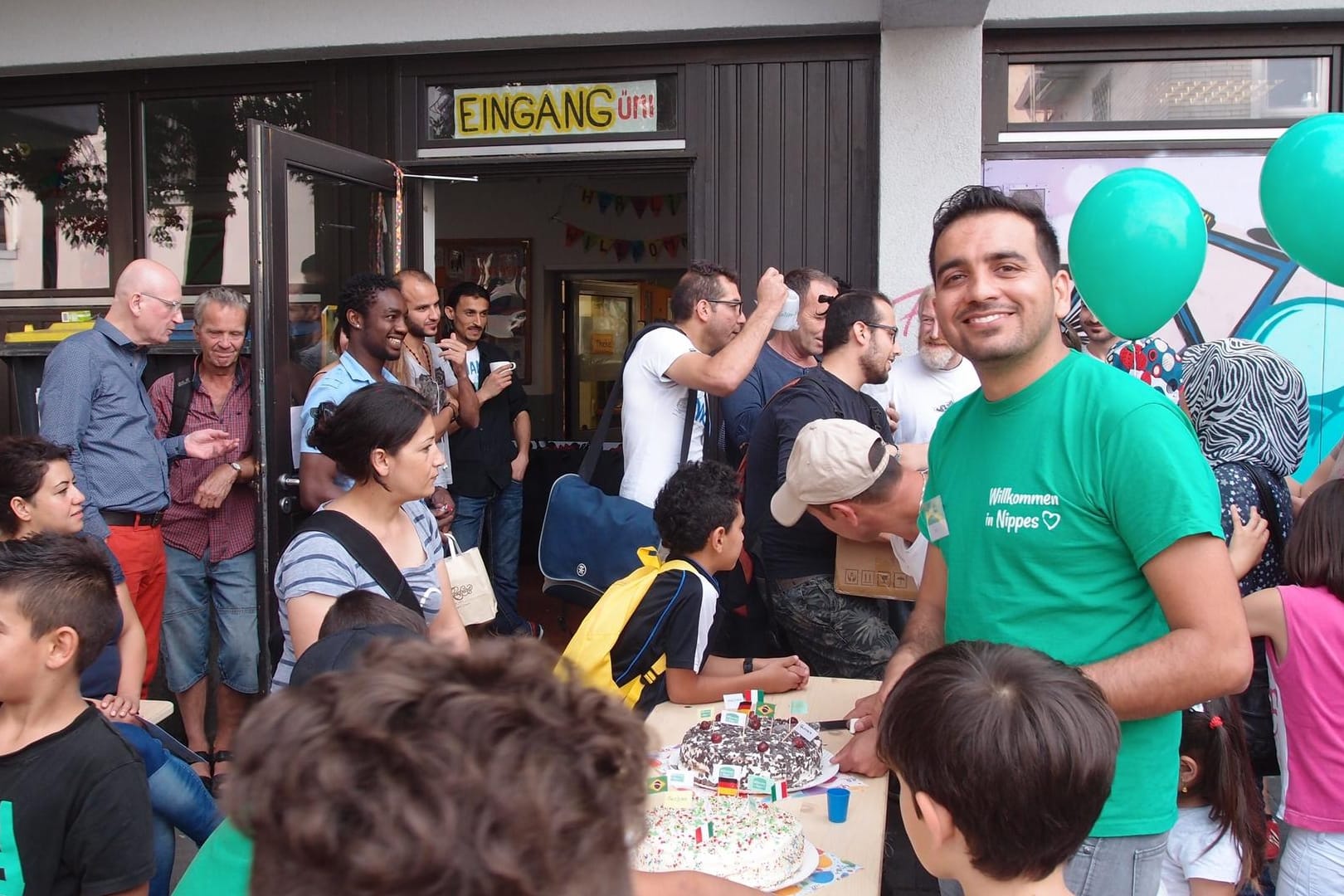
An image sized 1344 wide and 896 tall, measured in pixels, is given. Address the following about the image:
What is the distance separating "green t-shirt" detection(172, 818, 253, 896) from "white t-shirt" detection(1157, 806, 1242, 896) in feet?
6.58

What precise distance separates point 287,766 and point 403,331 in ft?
12.5

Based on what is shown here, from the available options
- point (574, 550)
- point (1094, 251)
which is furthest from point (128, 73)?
point (1094, 251)

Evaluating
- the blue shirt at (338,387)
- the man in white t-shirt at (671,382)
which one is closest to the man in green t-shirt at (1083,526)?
the man in white t-shirt at (671,382)

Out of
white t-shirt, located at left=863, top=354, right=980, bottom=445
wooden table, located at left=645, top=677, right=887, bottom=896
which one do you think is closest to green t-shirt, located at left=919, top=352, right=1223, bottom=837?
wooden table, located at left=645, top=677, right=887, bottom=896

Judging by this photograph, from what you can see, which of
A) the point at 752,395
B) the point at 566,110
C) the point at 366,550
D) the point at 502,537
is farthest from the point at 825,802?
the point at 566,110

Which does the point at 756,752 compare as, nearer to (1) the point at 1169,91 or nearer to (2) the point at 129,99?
(1) the point at 1169,91

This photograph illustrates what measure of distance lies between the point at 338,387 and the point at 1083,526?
119 inches

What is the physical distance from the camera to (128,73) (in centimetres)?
605

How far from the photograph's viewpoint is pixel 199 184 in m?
6.10

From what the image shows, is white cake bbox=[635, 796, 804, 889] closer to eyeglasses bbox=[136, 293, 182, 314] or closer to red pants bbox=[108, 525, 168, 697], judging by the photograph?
red pants bbox=[108, 525, 168, 697]

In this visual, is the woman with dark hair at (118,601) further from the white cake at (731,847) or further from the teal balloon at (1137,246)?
the teal balloon at (1137,246)

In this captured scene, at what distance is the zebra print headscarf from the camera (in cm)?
314

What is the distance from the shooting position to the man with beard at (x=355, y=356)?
4.05 meters

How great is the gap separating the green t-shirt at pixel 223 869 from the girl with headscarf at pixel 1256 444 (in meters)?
2.59
